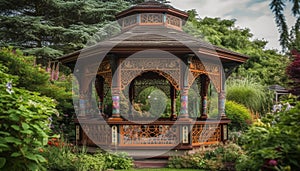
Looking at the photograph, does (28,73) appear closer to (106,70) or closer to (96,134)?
(106,70)

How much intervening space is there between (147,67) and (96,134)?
214 cm

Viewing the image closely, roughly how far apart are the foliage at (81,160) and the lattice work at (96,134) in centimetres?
53

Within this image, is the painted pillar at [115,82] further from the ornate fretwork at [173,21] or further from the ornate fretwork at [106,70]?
the ornate fretwork at [173,21]

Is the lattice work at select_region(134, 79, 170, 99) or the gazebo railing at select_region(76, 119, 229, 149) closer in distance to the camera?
the gazebo railing at select_region(76, 119, 229, 149)

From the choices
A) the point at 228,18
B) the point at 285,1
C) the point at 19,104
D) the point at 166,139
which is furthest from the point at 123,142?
the point at 228,18

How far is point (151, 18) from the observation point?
10.0m

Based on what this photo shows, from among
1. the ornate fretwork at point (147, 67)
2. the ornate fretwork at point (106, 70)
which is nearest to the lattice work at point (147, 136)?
A: the ornate fretwork at point (147, 67)

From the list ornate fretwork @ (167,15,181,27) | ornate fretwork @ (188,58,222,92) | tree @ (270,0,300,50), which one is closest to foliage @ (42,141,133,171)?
ornate fretwork @ (188,58,222,92)

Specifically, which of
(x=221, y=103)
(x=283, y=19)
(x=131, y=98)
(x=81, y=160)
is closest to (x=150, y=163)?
(x=81, y=160)

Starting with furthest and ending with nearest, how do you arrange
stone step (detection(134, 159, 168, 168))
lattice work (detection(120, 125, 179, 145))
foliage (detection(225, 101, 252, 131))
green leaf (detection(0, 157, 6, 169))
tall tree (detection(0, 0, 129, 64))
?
tall tree (detection(0, 0, 129, 64)) → foliage (detection(225, 101, 252, 131)) → lattice work (detection(120, 125, 179, 145)) → stone step (detection(134, 159, 168, 168)) → green leaf (detection(0, 157, 6, 169))

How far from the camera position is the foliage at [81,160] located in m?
6.66

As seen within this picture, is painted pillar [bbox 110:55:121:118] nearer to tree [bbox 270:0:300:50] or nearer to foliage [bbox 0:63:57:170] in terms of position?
foliage [bbox 0:63:57:170]

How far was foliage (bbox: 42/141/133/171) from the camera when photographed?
21.8ft

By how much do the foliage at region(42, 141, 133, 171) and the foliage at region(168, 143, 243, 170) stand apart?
112 cm
